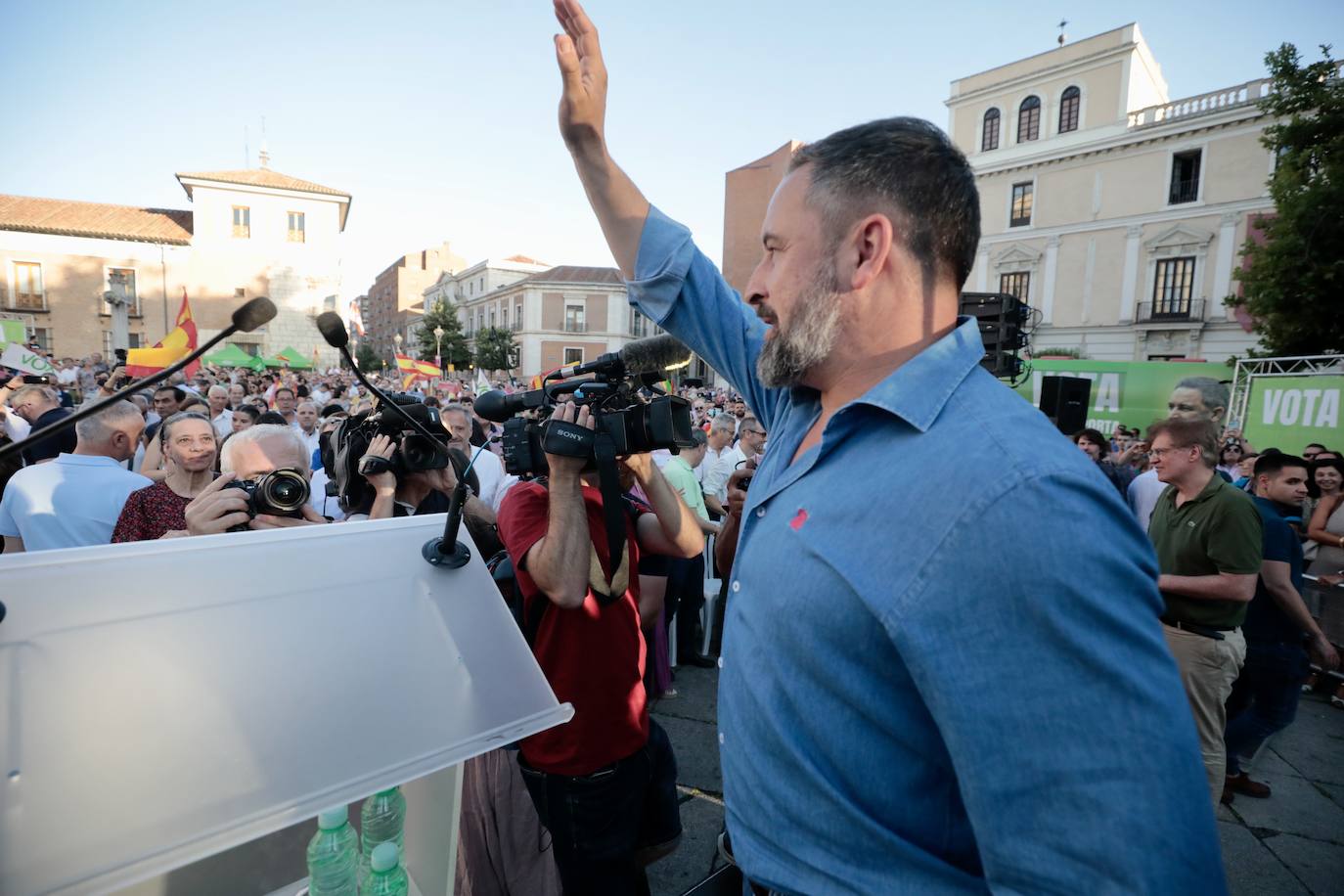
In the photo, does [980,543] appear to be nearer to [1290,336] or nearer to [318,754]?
[318,754]

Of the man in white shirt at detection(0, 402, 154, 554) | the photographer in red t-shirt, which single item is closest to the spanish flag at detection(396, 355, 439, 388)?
the man in white shirt at detection(0, 402, 154, 554)

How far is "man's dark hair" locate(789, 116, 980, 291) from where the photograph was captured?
3.56ft

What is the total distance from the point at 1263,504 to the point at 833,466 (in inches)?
169

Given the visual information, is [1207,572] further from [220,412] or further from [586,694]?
[220,412]

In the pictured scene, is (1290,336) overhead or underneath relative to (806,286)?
overhead

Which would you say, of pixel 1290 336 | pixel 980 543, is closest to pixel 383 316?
pixel 1290 336

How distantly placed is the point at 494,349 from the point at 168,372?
52270 millimetres

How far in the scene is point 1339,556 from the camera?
4891mm

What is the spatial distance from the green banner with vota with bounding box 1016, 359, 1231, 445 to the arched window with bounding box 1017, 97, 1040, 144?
1884 centimetres

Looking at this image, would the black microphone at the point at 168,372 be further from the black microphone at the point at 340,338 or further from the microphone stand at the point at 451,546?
the microphone stand at the point at 451,546

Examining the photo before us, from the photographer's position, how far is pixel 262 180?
127ft

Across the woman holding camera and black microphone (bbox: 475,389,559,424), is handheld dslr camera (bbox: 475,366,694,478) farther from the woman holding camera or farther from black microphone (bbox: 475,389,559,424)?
the woman holding camera

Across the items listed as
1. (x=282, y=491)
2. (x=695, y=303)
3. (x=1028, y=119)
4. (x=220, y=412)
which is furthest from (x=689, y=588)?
(x=1028, y=119)

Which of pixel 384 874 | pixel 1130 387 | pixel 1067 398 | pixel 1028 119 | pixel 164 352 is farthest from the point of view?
pixel 1028 119
